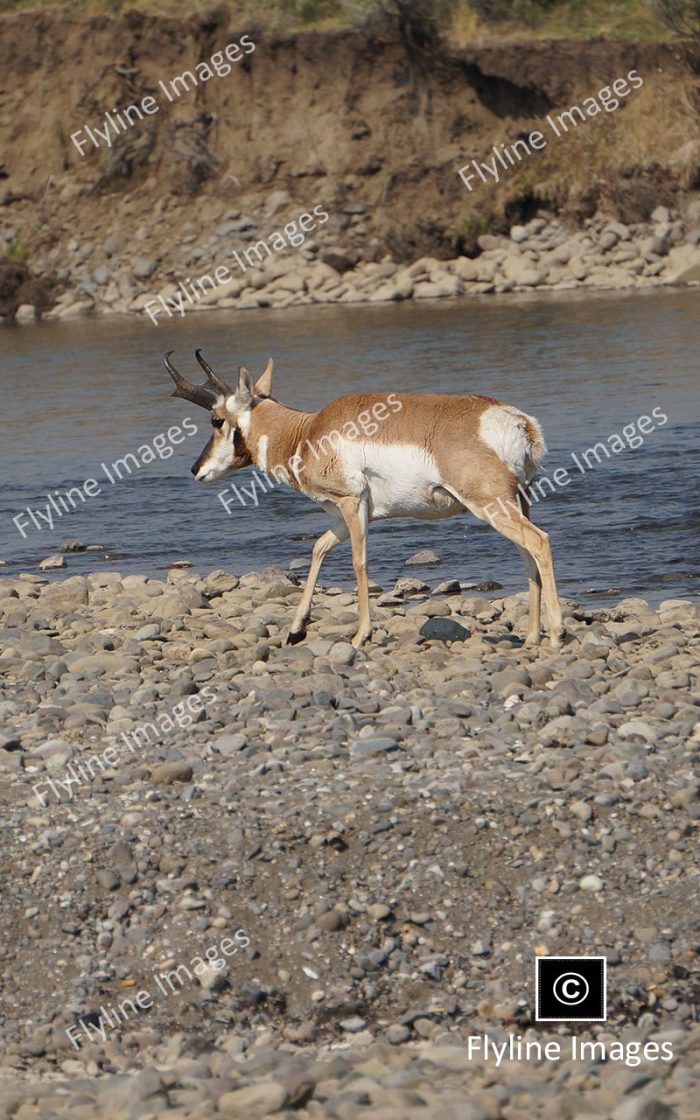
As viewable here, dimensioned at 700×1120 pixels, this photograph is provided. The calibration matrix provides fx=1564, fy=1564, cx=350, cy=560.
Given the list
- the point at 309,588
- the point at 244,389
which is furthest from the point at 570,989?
the point at 244,389

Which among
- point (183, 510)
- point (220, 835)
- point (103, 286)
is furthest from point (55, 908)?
point (103, 286)

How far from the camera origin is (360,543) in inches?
469

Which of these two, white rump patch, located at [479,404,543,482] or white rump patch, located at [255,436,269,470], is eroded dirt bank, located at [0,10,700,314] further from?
white rump patch, located at [479,404,543,482]

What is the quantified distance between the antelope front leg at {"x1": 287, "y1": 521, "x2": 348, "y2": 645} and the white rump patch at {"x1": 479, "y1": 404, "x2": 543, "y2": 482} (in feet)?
5.01

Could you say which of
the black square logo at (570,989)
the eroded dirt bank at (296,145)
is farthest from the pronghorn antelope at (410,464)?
the eroded dirt bank at (296,145)

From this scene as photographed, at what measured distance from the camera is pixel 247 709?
9.91m

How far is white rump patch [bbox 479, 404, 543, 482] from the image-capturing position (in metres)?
11.4

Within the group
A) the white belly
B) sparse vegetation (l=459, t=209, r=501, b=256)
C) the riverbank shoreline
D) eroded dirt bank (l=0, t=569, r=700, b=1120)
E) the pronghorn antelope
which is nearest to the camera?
eroded dirt bank (l=0, t=569, r=700, b=1120)

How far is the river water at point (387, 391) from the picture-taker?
1673cm

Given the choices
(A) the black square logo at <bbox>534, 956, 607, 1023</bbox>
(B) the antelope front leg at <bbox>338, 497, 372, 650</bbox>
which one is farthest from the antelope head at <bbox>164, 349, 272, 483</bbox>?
(A) the black square logo at <bbox>534, 956, 607, 1023</bbox>

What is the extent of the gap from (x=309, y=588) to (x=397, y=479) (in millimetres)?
1147

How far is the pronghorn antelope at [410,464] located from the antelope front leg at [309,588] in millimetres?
11

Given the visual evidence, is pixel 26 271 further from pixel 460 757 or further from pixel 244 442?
pixel 460 757

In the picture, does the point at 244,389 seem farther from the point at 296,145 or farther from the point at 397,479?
the point at 296,145
